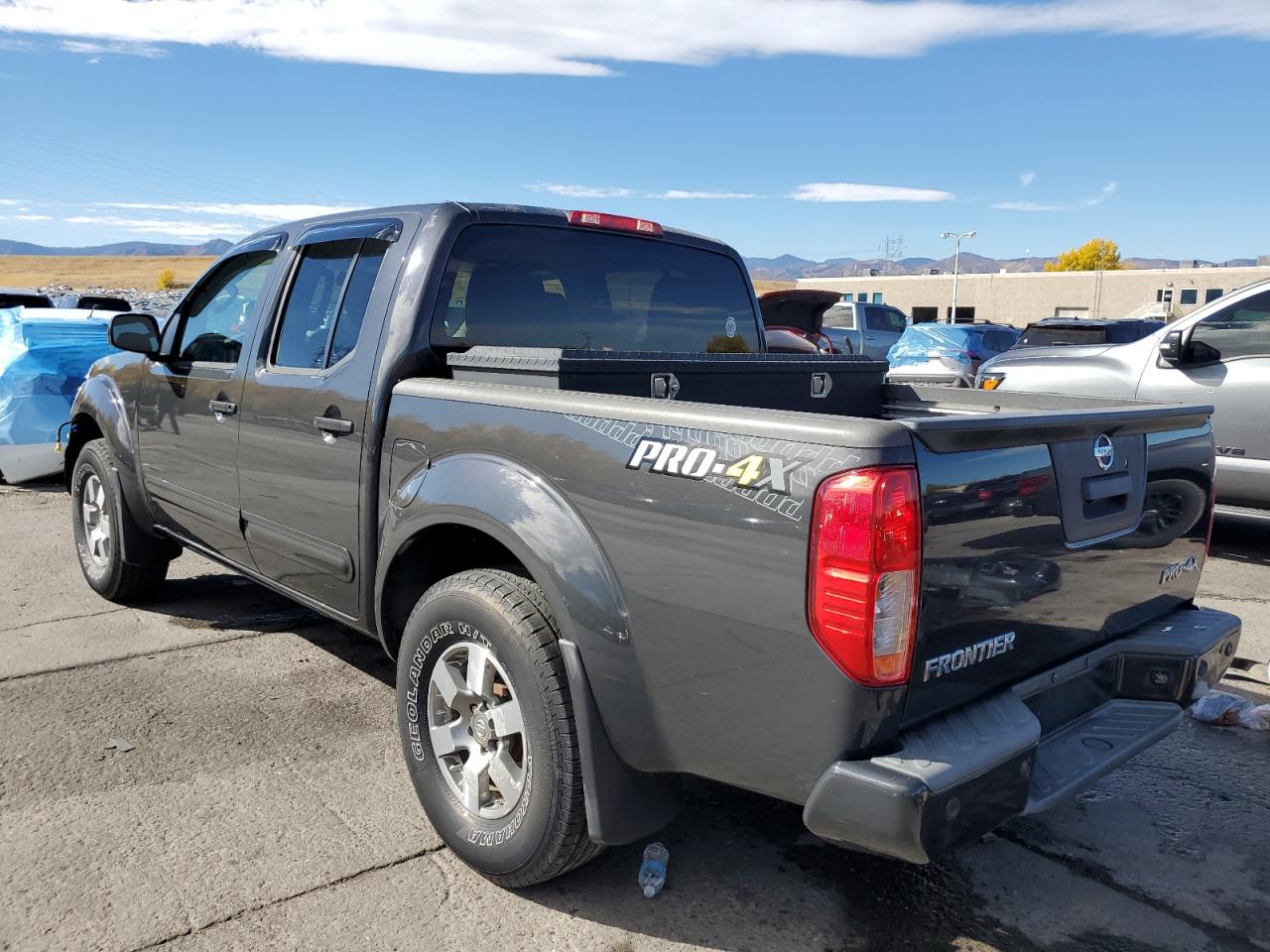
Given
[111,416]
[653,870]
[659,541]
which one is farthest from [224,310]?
[653,870]

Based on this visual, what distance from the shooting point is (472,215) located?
346 cm

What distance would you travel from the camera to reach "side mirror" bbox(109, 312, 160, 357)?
176 inches

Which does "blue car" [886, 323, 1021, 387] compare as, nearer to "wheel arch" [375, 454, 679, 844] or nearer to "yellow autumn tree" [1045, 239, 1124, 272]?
"wheel arch" [375, 454, 679, 844]

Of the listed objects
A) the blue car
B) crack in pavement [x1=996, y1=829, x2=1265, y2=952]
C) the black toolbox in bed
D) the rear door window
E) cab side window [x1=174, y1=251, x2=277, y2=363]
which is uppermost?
cab side window [x1=174, y1=251, x2=277, y2=363]

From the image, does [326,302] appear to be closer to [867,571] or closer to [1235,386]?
[867,571]

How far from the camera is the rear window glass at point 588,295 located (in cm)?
347

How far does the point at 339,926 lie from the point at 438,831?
40 cm

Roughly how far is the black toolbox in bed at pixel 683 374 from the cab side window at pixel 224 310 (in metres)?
1.36

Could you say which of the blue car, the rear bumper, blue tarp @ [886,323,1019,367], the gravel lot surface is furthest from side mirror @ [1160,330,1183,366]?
blue tarp @ [886,323,1019,367]

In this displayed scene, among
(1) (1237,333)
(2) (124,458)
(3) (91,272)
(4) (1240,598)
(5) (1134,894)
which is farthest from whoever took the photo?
(3) (91,272)

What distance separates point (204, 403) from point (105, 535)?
1.65m

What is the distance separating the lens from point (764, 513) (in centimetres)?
215

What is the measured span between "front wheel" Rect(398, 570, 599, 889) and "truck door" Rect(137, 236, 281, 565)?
152 centimetres

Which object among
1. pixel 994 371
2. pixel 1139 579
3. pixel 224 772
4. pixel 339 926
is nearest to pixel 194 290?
pixel 224 772
